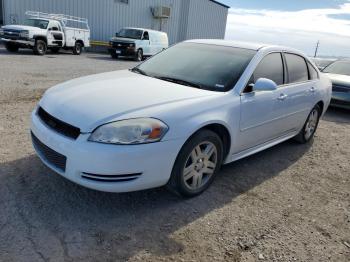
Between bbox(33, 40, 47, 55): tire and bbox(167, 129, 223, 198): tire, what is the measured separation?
621 inches

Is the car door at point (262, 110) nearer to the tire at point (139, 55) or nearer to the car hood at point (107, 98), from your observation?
the car hood at point (107, 98)

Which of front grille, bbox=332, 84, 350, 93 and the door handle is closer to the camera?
the door handle

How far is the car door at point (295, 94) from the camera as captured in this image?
473 centimetres

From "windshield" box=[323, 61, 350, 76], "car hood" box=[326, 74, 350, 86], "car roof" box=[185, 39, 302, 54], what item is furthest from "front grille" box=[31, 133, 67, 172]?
"windshield" box=[323, 61, 350, 76]

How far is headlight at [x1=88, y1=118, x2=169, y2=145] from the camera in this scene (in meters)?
2.97

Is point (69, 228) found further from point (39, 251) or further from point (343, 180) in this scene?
point (343, 180)

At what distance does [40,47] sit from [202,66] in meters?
15.3

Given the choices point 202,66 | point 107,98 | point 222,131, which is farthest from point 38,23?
point 222,131

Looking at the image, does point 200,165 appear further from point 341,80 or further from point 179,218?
point 341,80

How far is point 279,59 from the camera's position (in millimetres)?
4742

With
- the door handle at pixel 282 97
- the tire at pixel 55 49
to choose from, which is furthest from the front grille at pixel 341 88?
the tire at pixel 55 49

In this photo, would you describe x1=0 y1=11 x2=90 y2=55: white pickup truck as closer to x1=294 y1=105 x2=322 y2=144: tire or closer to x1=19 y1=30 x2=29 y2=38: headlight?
x1=19 y1=30 x2=29 y2=38: headlight

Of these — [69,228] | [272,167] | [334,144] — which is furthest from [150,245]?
[334,144]

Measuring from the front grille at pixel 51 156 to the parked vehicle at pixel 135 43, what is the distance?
55.9 feet
